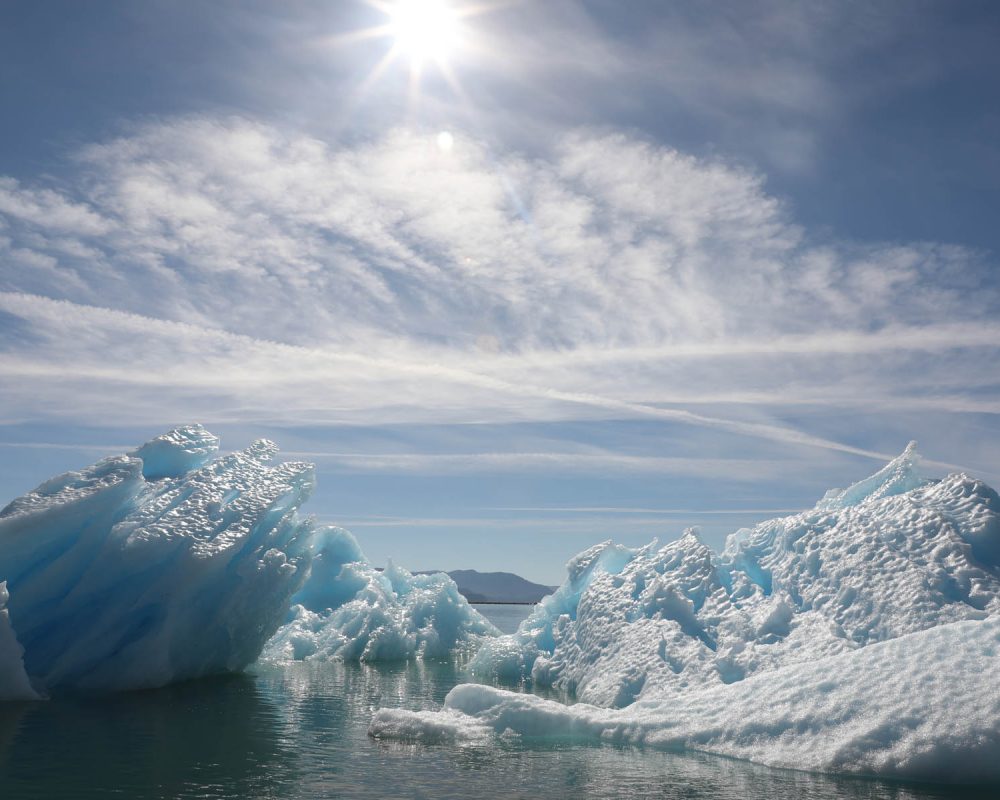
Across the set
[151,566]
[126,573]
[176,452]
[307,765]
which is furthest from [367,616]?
[307,765]

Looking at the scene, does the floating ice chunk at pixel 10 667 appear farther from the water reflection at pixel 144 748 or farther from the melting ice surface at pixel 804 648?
the melting ice surface at pixel 804 648

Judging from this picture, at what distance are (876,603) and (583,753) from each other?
7940mm

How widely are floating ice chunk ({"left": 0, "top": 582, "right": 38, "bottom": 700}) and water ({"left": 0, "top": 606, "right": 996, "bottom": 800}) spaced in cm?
84

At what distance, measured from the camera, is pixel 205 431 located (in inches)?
1089

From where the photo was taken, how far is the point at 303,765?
13.6m

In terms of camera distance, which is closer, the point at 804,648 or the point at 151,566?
the point at 804,648

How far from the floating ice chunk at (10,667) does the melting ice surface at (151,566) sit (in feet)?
0.08

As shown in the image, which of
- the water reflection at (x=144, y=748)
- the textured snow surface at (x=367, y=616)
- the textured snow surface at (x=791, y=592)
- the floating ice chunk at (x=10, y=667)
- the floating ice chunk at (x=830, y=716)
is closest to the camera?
the water reflection at (x=144, y=748)

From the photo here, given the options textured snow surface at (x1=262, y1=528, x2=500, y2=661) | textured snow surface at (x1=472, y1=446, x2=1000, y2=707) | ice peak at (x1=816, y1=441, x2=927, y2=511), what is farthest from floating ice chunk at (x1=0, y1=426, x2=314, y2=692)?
ice peak at (x1=816, y1=441, x2=927, y2=511)

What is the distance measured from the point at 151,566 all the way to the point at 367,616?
46.8 feet

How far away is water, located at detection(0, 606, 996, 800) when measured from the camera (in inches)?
467

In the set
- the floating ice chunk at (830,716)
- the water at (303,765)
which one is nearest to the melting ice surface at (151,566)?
the water at (303,765)

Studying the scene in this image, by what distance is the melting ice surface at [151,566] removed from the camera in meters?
21.5

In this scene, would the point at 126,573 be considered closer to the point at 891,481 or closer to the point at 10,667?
the point at 10,667
